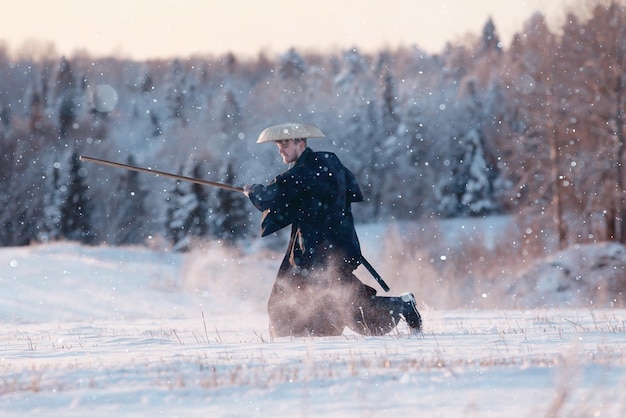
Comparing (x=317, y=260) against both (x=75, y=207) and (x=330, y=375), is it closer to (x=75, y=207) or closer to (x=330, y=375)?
(x=330, y=375)

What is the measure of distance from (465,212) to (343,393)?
54.1 meters

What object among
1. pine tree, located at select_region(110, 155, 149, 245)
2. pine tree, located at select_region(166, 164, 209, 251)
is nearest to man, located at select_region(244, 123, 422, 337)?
pine tree, located at select_region(166, 164, 209, 251)

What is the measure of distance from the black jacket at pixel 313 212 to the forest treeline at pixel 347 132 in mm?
22539

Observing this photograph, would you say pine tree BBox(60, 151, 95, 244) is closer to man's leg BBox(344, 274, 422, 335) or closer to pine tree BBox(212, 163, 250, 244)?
pine tree BBox(212, 163, 250, 244)

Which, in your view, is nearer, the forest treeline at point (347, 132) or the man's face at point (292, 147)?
the man's face at point (292, 147)

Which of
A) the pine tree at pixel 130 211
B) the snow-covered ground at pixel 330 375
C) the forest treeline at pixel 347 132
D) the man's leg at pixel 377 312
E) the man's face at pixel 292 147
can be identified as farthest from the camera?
the pine tree at pixel 130 211

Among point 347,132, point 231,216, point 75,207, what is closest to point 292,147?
point 231,216

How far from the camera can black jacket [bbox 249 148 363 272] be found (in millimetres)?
7895

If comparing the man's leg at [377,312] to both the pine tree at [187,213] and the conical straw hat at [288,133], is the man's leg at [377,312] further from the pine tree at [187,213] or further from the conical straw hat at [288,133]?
the pine tree at [187,213]

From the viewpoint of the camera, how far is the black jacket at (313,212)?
789 cm

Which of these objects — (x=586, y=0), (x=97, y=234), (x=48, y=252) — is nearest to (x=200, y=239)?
(x=97, y=234)

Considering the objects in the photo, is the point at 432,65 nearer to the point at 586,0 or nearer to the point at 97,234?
the point at 97,234

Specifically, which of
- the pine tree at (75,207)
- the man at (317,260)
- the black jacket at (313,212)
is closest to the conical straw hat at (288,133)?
the man at (317,260)

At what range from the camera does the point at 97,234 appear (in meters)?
62.0
